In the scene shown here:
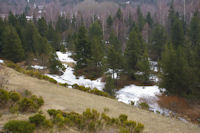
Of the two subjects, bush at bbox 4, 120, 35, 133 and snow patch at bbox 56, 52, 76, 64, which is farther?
snow patch at bbox 56, 52, 76, 64

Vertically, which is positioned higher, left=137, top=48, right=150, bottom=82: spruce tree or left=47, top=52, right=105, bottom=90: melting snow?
left=137, top=48, right=150, bottom=82: spruce tree

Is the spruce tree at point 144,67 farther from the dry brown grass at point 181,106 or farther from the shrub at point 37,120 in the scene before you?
the shrub at point 37,120

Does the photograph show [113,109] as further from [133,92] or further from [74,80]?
[74,80]

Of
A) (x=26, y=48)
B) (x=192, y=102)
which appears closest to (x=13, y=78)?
(x=192, y=102)

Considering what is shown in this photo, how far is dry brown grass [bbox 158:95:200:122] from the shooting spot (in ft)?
55.4

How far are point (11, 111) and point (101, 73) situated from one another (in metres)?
22.5

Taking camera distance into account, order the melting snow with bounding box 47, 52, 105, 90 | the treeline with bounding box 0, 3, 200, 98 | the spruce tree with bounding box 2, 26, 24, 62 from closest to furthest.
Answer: the treeline with bounding box 0, 3, 200, 98 < the melting snow with bounding box 47, 52, 105, 90 < the spruce tree with bounding box 2, 26, 24, 62

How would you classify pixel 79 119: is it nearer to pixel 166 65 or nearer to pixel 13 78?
pixel 13 78

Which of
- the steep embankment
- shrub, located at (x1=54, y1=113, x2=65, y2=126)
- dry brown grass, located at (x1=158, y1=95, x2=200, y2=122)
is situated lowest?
dry brown grass, located at (x1=158, y1=95, x2=200, y2=122)

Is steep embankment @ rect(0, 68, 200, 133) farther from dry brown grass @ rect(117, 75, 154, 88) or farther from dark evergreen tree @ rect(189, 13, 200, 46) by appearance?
dark evergreen tree @ rect(189, 13, 200, 46)

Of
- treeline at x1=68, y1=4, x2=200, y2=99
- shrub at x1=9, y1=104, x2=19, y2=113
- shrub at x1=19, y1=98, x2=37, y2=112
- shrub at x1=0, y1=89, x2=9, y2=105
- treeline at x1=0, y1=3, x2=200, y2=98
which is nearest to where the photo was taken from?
shrub at x1=9, y1=104, x2=19, y2=113

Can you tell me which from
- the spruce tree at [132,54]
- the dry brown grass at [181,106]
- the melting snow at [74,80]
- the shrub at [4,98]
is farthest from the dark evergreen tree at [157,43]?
the shrub at [4,98]

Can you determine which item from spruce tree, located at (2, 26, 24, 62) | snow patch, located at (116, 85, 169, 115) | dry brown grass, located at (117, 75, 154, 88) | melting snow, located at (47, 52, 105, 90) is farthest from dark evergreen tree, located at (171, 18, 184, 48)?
spruce tree, located at (2, 26, 24, 62)

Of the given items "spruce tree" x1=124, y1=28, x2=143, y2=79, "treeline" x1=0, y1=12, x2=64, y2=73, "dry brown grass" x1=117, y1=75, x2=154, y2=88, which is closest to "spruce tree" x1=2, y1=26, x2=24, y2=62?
"treeline" x1=0, y1=12, x2=64, y2=73
